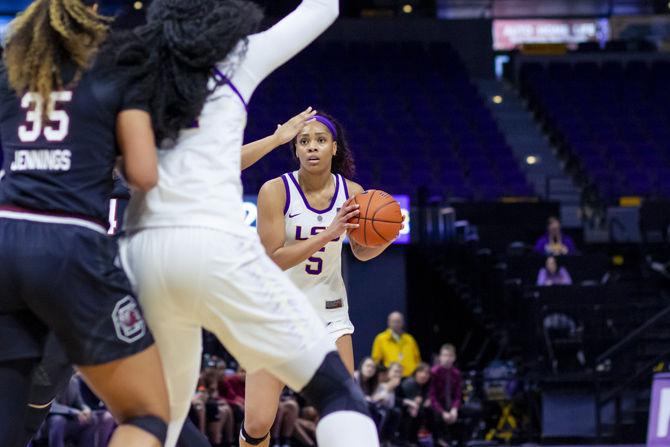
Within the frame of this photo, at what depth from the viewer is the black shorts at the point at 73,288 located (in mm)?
3488

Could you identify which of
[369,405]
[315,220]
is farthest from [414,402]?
[315,220]

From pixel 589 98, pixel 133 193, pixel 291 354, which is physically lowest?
pixel 291 354

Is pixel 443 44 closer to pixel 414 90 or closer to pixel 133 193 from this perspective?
pixel 414 90

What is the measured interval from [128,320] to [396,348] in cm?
1013

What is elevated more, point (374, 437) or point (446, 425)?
point (374, 437)

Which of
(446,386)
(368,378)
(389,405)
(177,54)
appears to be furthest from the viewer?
(446,386)

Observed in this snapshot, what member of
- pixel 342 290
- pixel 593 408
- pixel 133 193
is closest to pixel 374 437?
pixel 133 193

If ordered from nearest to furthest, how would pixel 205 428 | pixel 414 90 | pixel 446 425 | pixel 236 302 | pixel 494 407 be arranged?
Result: pixel 236 302 → pixel 205 428 → pixel 446 425 → pixel 494 407 → pixel 414 90

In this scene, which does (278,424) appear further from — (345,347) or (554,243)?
(345,347)

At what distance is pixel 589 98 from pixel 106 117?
1877 cm

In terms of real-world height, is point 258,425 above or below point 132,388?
below

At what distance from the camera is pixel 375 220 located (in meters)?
5.29

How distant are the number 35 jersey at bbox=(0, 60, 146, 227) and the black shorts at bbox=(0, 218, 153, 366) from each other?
0.27ft

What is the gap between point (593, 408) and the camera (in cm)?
1277
